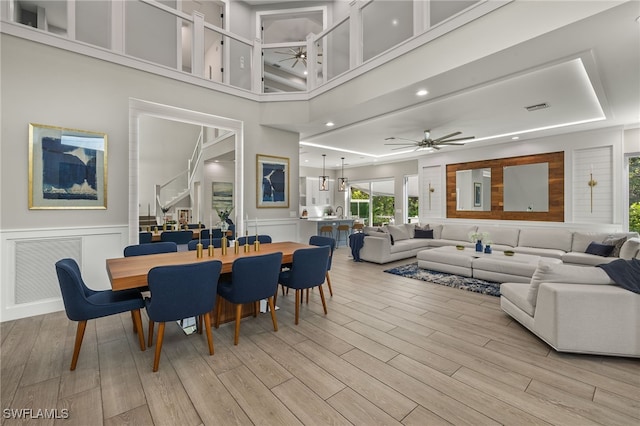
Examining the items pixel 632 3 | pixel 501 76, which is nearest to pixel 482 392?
pixel 632 3

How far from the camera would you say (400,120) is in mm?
5242

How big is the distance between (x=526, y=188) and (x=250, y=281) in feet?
23.1

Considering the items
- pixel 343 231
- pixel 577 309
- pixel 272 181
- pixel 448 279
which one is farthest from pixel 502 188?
pixel 272 181

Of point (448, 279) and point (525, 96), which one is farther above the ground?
point (525, 96)

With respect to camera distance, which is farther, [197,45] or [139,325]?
[197,45]

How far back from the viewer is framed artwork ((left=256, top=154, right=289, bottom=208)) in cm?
535

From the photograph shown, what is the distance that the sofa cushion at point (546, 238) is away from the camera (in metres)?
5.54

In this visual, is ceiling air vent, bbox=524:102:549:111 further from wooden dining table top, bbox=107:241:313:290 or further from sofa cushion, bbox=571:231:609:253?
wooden dining table top, bbox=107:241:313:290

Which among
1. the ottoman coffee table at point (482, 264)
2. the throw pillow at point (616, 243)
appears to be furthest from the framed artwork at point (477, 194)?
the throw pillow at point (616, 243)

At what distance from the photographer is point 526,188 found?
6.57m

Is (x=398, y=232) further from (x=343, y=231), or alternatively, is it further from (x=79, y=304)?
(x=79, y=304)

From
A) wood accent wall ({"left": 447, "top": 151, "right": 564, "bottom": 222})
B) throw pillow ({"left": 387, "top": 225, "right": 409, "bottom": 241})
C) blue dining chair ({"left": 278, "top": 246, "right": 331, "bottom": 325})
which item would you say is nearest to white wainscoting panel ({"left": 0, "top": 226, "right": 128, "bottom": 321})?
blue dining chair ({"left": 278, "top": 246, "right": 331, "bottom": 325})

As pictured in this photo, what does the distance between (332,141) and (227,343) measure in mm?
5559

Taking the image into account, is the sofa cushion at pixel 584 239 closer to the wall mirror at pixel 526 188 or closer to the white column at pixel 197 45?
the wall mirror at pixel 526 188
